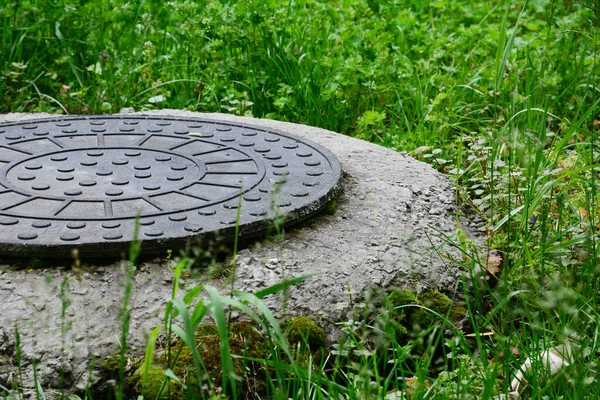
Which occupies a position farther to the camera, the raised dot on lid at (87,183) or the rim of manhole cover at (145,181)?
the raised dot on lid at (87,183)

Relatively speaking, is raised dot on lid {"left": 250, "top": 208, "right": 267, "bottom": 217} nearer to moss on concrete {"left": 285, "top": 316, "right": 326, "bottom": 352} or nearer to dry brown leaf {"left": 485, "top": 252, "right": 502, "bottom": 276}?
moss on concrete {"left": 285, "top": 316, "right": 326, "bottom": 352}

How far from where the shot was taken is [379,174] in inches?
117

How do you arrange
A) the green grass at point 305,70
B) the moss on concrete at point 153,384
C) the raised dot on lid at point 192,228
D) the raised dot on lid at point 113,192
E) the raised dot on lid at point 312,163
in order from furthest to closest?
the green grass at point 305,70
the raised dot on lid at point 312,163
the raised dot on lid at point 113,192
the raised dot on lid at point 192,228
the moss on concrete at point 153,384

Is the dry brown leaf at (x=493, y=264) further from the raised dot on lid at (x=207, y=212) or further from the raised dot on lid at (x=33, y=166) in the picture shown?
the raised dot on lid at (x=33, y=166)

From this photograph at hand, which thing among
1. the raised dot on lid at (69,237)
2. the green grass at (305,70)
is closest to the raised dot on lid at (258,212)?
the raised dot on lid at (69,237)

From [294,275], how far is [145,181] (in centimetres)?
63

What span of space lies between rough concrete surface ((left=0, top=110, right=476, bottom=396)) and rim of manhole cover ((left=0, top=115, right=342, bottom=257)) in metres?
0.07

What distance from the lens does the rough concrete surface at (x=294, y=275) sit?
1974 millimetres

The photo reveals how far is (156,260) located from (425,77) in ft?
7.48

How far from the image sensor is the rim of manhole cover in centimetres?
218

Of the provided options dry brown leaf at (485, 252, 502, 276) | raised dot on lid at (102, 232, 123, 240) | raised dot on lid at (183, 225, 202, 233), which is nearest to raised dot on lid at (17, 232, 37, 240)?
raised dot on lid at (102, 232, 123, 240)

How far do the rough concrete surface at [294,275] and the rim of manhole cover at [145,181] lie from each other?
0.24ft

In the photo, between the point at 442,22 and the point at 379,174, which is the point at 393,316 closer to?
the point at 379,174

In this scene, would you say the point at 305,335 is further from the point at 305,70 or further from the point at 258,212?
the point at 305,70
